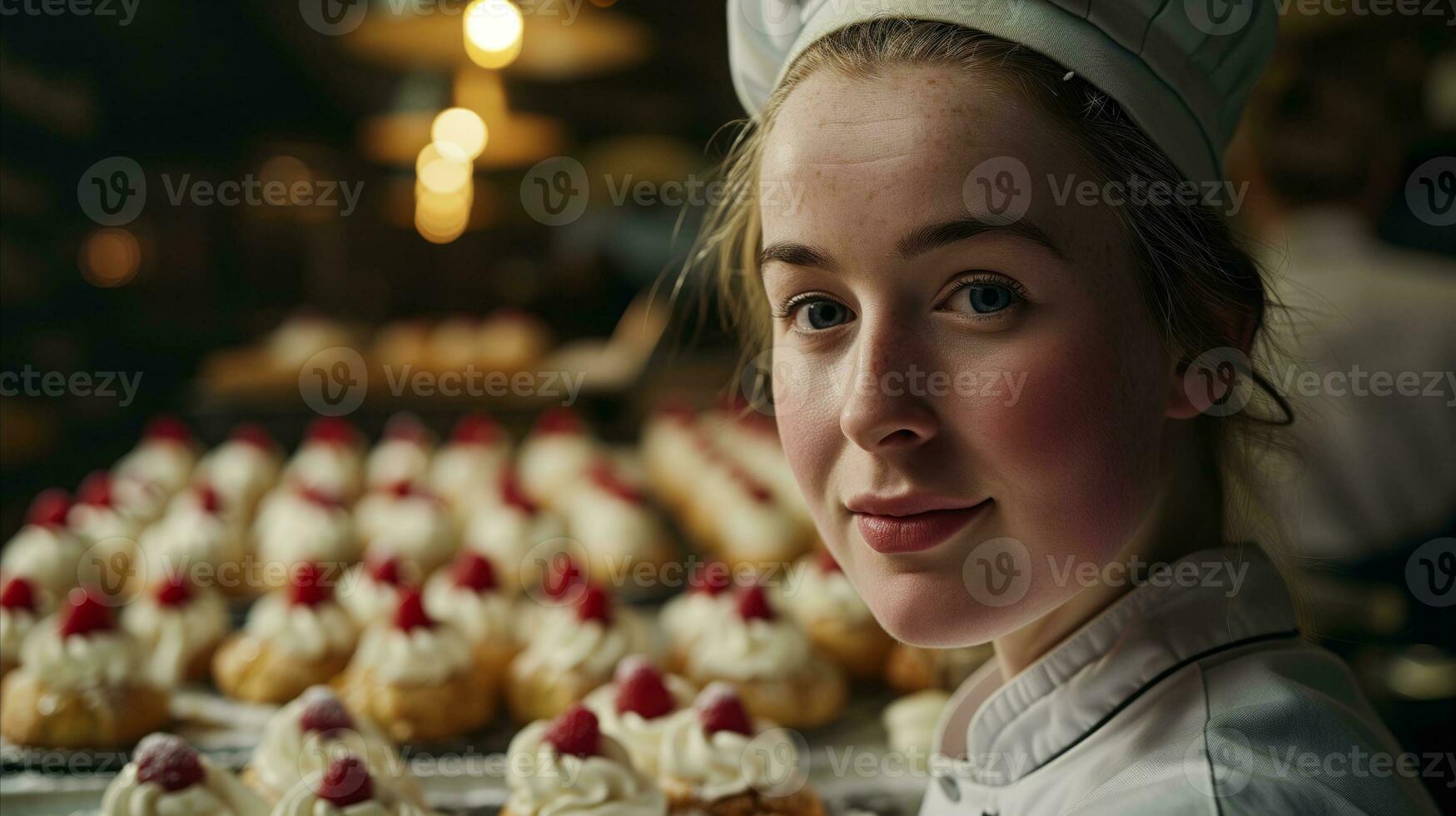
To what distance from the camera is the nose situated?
2.65ft

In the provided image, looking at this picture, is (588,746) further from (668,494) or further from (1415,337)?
(1415,337)

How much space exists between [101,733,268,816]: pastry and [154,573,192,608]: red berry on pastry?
83cm

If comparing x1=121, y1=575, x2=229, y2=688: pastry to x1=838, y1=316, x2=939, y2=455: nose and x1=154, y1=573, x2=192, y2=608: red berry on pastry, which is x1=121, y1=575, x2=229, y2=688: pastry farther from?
x1=838, y1=316, x2=939, y2=455: nose

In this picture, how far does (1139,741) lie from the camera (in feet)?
2.81

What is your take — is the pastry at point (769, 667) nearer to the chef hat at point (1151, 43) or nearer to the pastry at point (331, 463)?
the chef hat at point (1151, 43)

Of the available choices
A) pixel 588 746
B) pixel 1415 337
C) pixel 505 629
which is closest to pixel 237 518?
pixel 505 629

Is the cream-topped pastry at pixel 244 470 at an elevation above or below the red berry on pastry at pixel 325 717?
above

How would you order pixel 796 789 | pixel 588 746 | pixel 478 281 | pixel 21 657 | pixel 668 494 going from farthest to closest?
1. pixel 478 281
2. pixel 668 494
3. pixel 21 657
4. pixel 796 789
5. pixel 588 746

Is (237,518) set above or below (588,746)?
above

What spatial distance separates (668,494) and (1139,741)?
2509 millimetres
